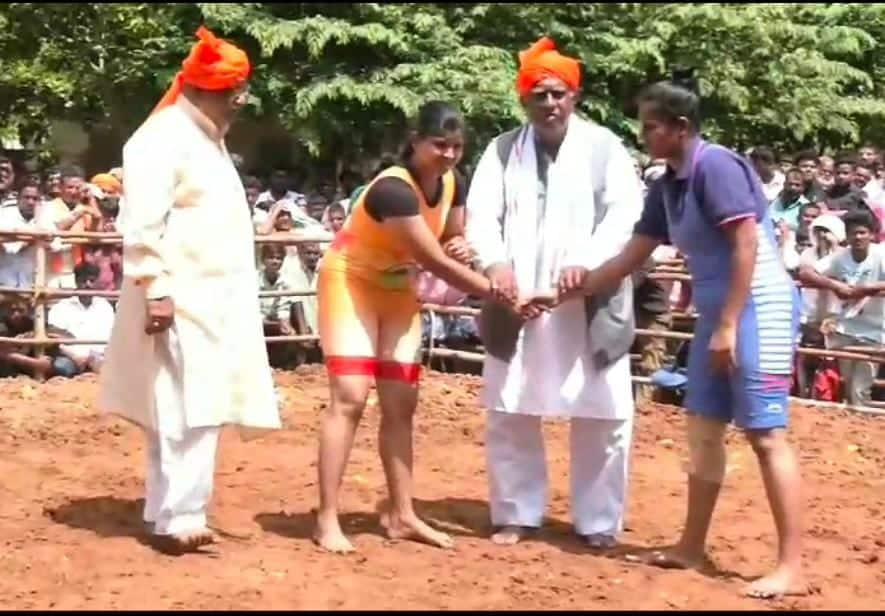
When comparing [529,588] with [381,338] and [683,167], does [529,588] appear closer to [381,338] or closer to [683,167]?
[381,338]

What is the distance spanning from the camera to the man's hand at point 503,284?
5.69 metres

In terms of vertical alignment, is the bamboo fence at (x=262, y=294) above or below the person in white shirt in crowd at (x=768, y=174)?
below

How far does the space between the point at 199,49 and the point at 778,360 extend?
226 centimetres

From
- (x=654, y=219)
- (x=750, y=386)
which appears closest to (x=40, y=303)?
(x=654, y=219)

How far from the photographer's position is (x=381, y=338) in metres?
5.83

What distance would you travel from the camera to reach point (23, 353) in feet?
33.4

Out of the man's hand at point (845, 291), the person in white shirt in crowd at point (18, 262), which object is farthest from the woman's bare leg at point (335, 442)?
the person in white shirt in crowd at point (18, 262)

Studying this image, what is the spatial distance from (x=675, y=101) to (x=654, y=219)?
49cm

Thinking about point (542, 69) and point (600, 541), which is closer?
point (542, 69)

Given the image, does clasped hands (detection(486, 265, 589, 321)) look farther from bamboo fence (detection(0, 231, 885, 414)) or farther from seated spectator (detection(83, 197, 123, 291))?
seated spectator (detection(83, 197, 123, 291))

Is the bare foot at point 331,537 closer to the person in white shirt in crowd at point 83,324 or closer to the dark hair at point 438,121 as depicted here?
the dark hair at point 438,121

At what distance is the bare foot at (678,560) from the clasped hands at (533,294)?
3.22 ft

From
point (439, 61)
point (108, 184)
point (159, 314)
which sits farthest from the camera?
point (439, 61)

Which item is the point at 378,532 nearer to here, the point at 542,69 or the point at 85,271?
the point at 542,69
